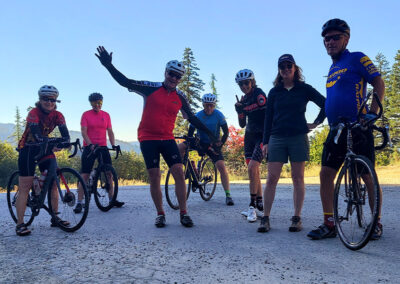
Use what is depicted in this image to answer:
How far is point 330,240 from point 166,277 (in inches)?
84.7

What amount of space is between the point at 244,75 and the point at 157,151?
2.08 metres

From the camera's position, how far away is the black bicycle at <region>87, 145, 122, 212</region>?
6793 mm

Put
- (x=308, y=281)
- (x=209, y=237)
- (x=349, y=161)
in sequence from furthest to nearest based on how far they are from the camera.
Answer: (x=209, y=237) → (x=349, y=161) → (x=308, y=281)

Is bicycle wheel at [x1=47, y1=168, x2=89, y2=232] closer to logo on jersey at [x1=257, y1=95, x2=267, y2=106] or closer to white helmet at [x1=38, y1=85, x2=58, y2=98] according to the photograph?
white helmet at [x1=38, y1=85, x2=58, y2=98]

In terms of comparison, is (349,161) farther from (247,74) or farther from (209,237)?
(247,74)

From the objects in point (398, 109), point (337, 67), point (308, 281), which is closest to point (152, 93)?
point (337, 67)

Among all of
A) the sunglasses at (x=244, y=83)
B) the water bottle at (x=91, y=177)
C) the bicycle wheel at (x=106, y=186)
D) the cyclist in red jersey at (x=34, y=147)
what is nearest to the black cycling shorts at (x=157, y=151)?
the cyclist in red jersey at (x=34, y=147)

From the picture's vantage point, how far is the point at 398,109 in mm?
49281

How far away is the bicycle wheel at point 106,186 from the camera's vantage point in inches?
267

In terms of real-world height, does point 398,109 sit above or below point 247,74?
above

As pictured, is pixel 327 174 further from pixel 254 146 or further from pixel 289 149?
pixel 254 146

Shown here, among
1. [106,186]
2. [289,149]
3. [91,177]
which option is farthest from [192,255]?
[91,177]

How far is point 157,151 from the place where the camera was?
206 inches

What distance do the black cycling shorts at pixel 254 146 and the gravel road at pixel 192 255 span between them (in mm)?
1101
